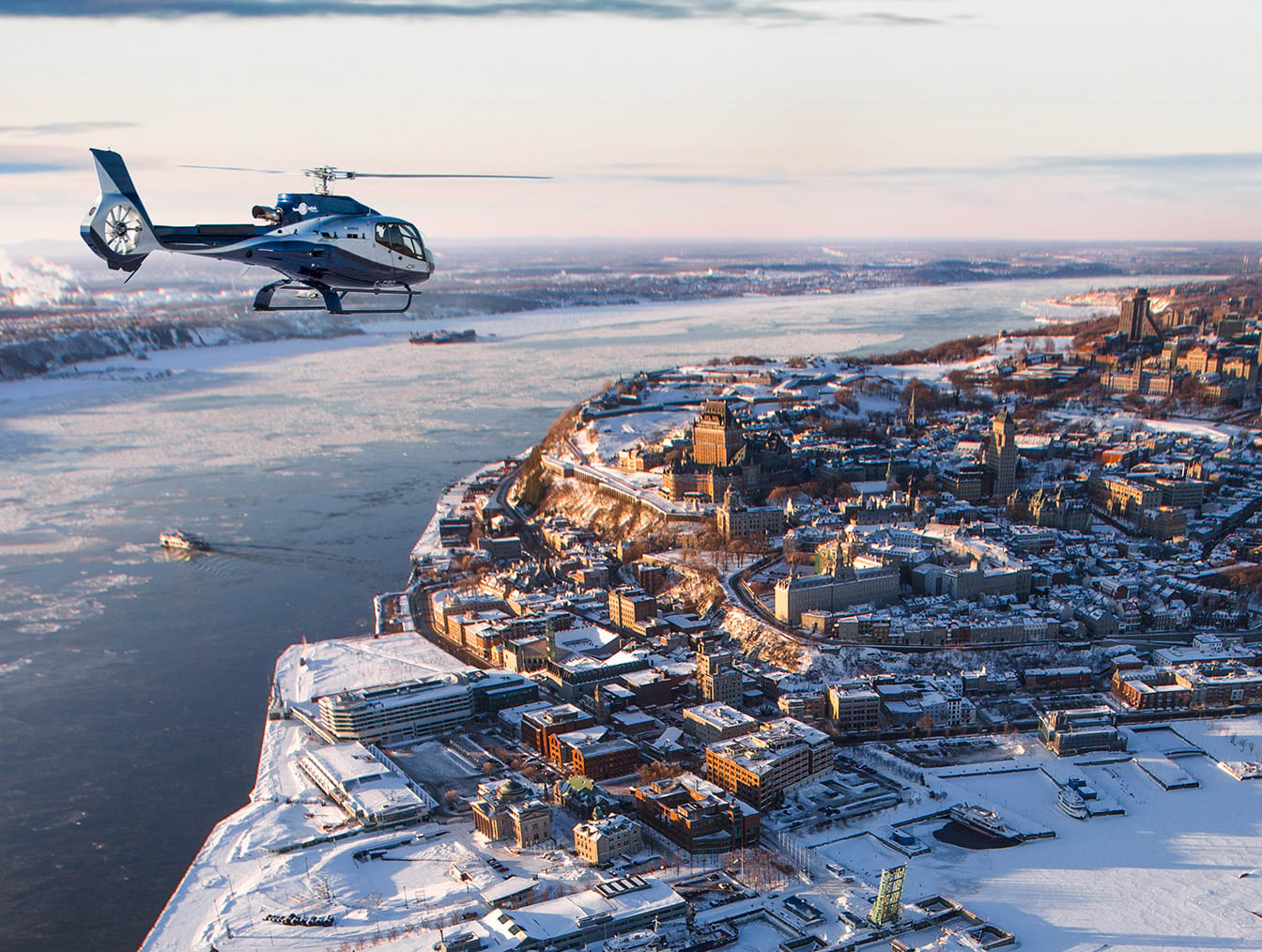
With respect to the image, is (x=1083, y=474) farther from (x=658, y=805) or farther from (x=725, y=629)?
(x=658, y=805)

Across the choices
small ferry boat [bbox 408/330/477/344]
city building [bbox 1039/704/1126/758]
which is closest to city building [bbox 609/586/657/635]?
city building [bbox 1039/704/1126/758]

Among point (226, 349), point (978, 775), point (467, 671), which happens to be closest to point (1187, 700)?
point (978, 775)

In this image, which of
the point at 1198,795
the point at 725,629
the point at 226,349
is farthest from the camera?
the point at 226,349

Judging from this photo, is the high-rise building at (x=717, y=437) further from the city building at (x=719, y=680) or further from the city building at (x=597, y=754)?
the city building at (x=597, y=754)

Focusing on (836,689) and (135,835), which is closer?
(135,835)

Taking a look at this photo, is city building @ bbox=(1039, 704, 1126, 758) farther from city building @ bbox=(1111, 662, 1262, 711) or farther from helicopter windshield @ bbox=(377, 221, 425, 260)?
helicopter windshield @ bbox=(377, 221, 425, 260)

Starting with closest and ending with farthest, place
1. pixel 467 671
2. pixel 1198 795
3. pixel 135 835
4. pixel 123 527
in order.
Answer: pixel 135 835 → pixel 1198 795 → pixel 467 671 → pixel 123 527

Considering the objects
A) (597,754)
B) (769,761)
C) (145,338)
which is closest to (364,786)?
(597,754)
